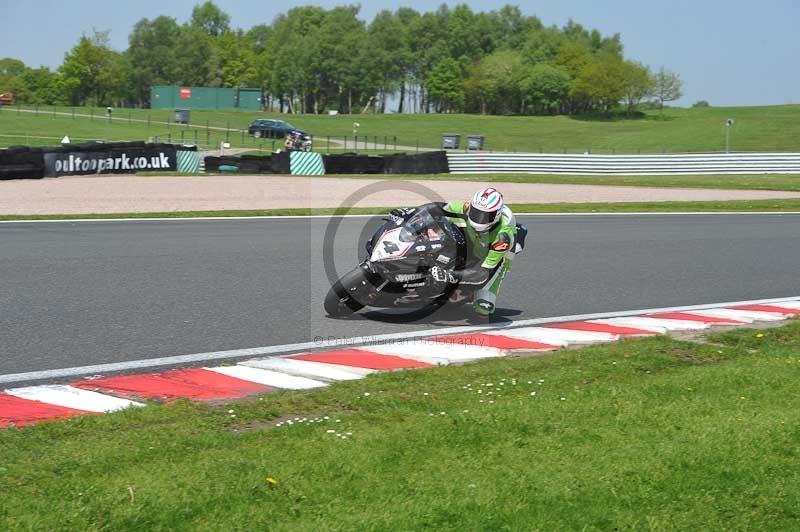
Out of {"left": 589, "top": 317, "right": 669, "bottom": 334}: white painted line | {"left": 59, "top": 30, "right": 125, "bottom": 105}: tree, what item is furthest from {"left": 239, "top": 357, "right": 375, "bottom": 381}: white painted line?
{"left": 59, "top": 30, "right": 125, "bottom": 105}: tree

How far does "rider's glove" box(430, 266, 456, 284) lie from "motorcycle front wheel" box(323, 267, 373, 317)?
23.3 inches

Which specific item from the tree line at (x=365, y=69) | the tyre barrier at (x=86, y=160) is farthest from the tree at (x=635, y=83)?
the tyre barrier at (x=86, y=160)

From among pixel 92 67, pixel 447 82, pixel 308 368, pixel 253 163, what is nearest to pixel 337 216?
pixel 308 368

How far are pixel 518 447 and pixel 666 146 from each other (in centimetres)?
7424

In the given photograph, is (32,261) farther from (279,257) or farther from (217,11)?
(217,11)

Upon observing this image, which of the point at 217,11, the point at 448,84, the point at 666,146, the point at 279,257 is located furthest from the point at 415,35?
the point at 279,257

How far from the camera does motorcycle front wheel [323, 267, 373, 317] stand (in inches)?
352

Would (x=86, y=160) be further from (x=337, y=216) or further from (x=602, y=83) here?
(x=602, y=83)

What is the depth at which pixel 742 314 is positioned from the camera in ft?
33.4

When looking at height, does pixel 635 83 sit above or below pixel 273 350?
above

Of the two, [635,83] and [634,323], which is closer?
[634,323]

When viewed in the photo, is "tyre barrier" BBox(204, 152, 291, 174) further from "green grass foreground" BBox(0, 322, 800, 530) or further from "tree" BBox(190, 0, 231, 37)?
"tree" BBox(190, 0, 231, 37)

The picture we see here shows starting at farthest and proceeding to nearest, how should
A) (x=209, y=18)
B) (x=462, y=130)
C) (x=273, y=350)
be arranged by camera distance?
1. (x=209, y=18)
2. (x=462, y=130)
3. (x=273, y=350)

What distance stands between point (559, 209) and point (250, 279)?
13.6 metres
